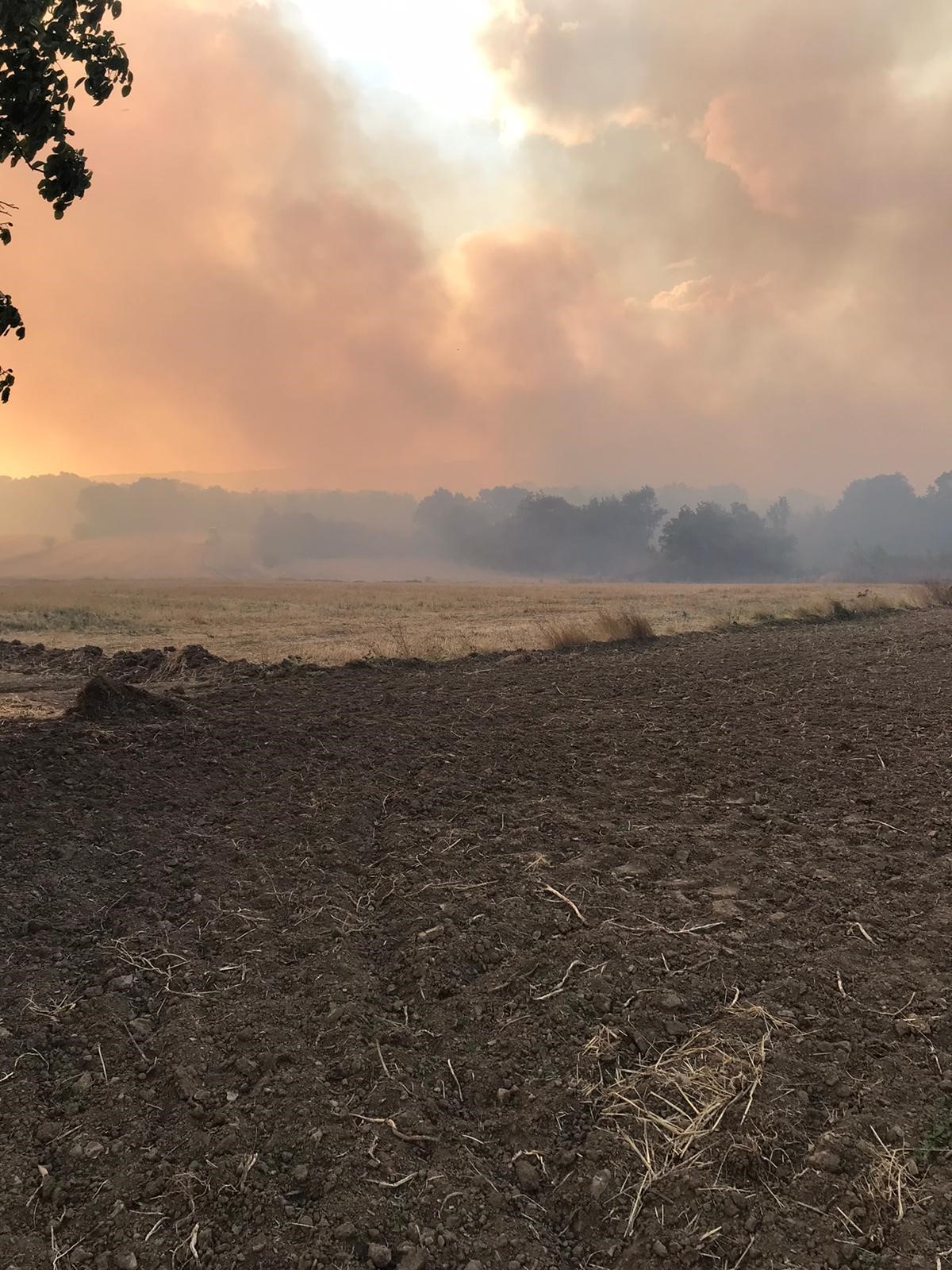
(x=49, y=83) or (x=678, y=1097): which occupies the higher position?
(x=49, y=83)

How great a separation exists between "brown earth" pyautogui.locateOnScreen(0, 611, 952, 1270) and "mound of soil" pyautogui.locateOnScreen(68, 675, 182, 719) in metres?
1.15

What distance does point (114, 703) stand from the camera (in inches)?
344

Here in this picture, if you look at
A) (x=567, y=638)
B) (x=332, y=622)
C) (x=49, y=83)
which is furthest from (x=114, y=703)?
(x=332, y=622)

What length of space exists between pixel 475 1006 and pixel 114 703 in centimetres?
678

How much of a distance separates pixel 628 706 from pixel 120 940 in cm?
667

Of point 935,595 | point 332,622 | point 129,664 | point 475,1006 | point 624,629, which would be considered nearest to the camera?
point 475,1006

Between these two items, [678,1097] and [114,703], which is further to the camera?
[114,703]

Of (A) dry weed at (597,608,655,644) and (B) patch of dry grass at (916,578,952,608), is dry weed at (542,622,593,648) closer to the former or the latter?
(A) dry weed at (597,608,655,644)

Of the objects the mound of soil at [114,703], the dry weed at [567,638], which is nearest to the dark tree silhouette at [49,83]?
the mound of soil at [114,703]

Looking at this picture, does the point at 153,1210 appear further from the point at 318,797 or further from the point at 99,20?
the point at 99,20

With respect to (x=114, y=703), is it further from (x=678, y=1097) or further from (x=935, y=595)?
(x=935, y=595)

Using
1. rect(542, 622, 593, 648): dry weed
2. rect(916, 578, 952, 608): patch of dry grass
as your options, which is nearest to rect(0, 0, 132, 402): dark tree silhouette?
rect(542, 622, 593, 648): dry weed

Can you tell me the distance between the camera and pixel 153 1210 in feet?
8.12

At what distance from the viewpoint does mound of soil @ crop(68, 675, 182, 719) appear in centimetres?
861
